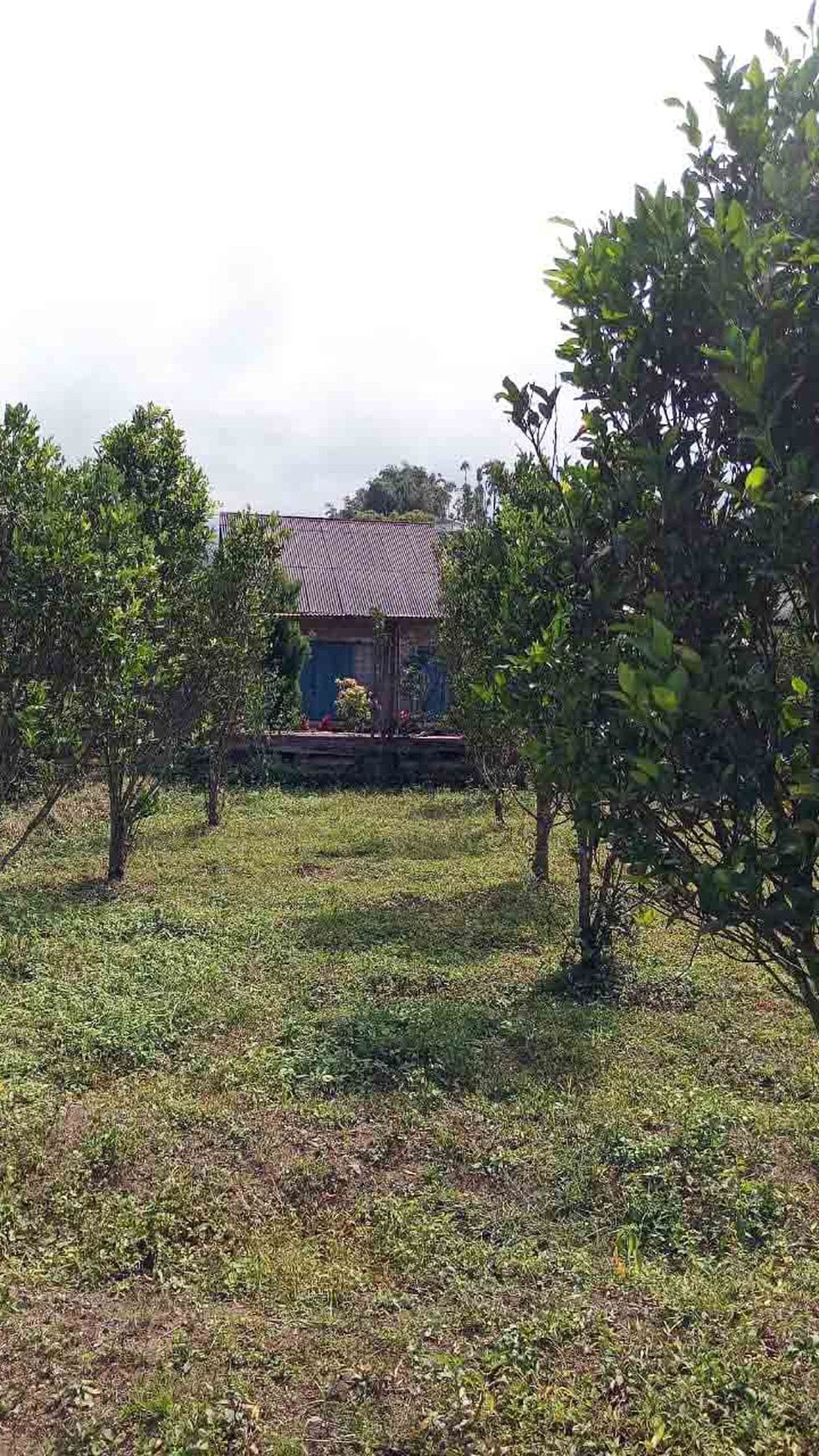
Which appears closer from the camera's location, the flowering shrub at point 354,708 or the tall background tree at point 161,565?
the tall background tree at point 161,565

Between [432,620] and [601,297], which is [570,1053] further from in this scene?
[432,620]

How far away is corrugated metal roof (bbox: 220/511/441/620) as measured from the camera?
23719mm

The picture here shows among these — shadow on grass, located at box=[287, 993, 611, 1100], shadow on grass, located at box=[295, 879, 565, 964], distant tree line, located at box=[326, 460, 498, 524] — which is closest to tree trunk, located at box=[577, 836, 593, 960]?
shadow on grass, located at box=[287, 993, 611, 1100]

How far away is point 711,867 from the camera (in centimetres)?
290

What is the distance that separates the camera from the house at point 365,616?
72.5 ft

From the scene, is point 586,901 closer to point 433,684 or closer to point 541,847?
point 541,847

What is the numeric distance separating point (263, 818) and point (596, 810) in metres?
12.4

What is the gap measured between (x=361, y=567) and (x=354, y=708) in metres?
6.10

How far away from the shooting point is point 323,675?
23.7 meters

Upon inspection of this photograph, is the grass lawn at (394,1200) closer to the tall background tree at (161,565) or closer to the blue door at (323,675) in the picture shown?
the tall background tree at (161,565)

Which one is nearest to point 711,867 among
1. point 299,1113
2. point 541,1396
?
point 541,1396

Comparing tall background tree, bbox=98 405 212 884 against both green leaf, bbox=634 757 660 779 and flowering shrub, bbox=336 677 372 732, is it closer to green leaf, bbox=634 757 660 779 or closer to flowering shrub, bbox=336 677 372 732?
green leaf, bbox=634 757 660 779

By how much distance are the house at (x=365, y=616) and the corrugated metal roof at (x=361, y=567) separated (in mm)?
26

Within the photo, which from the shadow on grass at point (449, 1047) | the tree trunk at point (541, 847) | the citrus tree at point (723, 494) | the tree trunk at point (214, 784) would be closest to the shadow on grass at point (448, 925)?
the tree trunk at point (541, 847)
